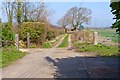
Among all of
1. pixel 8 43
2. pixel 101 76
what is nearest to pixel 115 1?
pixel 101 76

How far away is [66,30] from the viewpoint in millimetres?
69500

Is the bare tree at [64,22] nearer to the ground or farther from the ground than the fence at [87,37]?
farther from the ground

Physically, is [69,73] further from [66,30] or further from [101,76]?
[66,30]

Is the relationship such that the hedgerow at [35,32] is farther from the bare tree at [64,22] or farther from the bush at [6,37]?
the bare tree at [64,22]

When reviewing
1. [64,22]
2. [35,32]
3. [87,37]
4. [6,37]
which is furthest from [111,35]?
[64,22]

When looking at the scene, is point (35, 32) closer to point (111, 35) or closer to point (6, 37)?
point (6, 37)

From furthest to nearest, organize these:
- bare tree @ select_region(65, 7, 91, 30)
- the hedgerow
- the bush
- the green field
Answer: bare tree @ select_region(65, 7, 91, 30), the hedgerow, the bush, the green field

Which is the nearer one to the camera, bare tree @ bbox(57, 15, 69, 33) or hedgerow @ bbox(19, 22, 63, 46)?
hedgerow @ bbox(19, 22, 63, 46)

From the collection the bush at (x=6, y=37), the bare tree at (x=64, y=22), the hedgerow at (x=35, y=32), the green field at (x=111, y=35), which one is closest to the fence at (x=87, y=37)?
the green field at (x=111, y=35)

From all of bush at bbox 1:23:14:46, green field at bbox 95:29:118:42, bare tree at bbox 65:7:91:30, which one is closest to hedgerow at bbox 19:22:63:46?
bush at bbox 1:23:14:46

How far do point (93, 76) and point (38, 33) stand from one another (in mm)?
15339

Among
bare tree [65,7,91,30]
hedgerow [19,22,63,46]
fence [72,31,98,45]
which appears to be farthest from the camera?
bare tree [65,7,91,30]

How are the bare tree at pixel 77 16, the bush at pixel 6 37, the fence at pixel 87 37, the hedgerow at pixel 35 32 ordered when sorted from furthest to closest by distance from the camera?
the bare tree at pixel 77 16, the fence at pixel 87 37, the hedgerow at pixel 35 32, the bush at pixel 6 37

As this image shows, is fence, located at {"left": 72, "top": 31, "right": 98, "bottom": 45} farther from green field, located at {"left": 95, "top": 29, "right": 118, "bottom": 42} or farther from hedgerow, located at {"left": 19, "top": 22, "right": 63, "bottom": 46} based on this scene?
hedgerow, located at {"left": 19, "top": 22, "right": 63, "bottom": 46}
